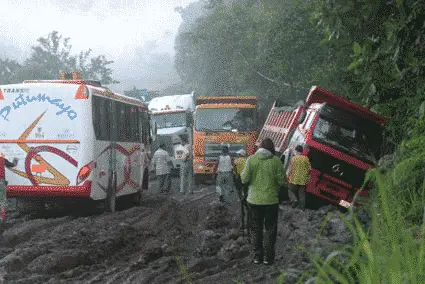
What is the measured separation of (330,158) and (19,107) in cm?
660

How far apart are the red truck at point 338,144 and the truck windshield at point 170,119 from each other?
18.5m

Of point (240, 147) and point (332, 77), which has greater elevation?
point (332, 77)

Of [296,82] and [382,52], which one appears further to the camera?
[296,82]

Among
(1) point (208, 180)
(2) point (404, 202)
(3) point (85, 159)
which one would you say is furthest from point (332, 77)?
(2) point (404, 202)

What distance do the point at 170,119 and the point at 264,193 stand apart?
2591 centimetres

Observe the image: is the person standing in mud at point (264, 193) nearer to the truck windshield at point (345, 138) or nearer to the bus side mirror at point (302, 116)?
the truck windshield at point (345, 138)

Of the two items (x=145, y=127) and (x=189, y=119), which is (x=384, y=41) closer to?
(x=145, y=127)

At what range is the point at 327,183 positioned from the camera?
57.5 ft

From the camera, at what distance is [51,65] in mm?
84000

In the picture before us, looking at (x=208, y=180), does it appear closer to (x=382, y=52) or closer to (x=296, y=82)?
(x=296, y=82)

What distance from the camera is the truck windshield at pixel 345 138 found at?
17.1m

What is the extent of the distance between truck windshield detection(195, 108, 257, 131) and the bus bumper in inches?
482

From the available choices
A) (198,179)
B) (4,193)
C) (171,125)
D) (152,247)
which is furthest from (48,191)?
(171,125)

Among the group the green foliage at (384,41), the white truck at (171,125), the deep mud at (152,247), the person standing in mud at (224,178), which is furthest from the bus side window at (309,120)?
the white truck at (171,125)
